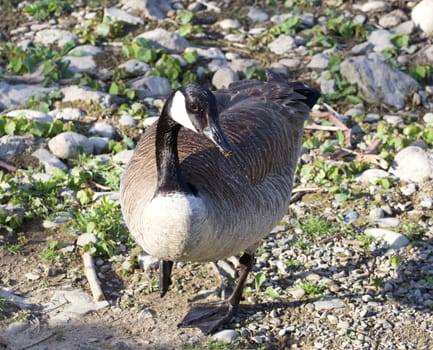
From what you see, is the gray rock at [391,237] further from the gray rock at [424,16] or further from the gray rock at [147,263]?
the gray rock at [424,16]

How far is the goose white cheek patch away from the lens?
4.41 meters

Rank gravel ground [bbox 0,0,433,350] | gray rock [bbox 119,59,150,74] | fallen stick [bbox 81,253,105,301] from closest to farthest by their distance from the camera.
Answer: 1. gravel ground [bbox 0,0,433,350]
2. fallen stick [bbox 81,253,105,301]
3. gray rock [bbox 119,59,150,74]

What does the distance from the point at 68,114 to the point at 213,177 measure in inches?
117

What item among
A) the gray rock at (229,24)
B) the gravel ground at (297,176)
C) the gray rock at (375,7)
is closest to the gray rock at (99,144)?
the gravel ground at (297,176)

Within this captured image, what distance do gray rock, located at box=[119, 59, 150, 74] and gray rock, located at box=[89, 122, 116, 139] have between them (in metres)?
1.01

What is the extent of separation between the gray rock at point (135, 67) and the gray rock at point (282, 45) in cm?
144

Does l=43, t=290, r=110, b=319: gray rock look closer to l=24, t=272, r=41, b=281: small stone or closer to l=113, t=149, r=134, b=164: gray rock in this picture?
l=24, t=272, r=41, b=281: small stone

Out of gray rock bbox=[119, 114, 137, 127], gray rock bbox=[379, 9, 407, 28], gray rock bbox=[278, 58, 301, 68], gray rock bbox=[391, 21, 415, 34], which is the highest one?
gray rock bbox=[119, 114, 137, 127]

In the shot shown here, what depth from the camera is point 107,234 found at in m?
5.95

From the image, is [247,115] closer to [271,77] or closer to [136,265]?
[271,77]

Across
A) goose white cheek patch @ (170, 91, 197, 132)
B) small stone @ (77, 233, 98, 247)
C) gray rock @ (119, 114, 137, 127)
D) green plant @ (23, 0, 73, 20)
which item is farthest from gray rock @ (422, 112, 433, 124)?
green plant @ (23, 0, 73, 20)

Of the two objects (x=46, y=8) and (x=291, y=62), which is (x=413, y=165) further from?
(x=46, y=8)

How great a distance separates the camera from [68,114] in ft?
24.3

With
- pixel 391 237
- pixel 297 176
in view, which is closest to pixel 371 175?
pixel 297 176
